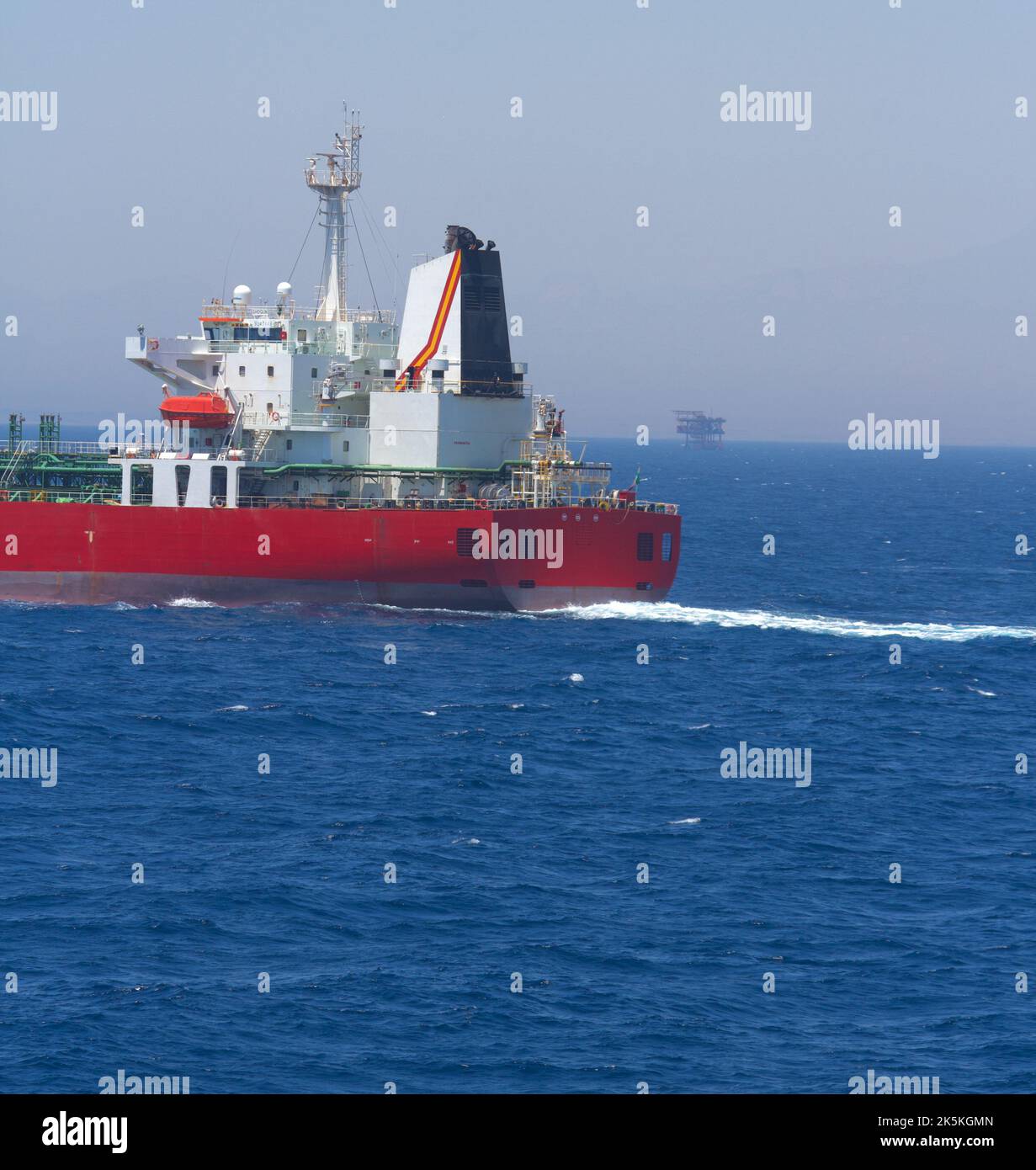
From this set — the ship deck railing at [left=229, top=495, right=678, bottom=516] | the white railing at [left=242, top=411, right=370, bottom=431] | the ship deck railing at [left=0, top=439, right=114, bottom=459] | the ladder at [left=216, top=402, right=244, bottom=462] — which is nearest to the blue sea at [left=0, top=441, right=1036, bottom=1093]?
the ship deck railing at [left=229, top=495, right=678, bottom=516]

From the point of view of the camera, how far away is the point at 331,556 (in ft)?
189

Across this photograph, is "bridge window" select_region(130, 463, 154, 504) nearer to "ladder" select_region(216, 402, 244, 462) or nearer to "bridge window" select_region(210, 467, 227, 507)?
"bridge window" select_region(210, 467, 227, 507)

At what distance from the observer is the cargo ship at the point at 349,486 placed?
57.3 metres

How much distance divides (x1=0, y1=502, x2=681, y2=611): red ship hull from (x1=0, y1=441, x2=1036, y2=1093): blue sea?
1.20m

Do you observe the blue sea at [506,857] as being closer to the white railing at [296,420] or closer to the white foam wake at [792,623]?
the white foam wake at [792,623]

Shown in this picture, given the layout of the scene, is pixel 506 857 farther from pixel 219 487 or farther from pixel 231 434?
pixel 231 434

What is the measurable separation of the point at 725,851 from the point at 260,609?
1187 inches

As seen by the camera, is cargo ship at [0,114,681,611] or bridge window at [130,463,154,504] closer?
cargo ship at [0,114,681,611]

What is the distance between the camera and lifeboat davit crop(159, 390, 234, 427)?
60656mm

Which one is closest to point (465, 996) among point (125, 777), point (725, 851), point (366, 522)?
point (725, 851)

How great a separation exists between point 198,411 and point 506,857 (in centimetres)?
3374

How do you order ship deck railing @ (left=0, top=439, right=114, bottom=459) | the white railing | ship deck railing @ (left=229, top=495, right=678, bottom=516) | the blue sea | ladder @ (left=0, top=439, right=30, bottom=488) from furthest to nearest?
ship deck railing @ (left=0, top=439, right=114, bottom=459) → ladder @ (left=0, top=439, right=30, bottom=488) → the white railing → ship deck railing @ (left=229, top=495, right=678, bottom=516) → the blue sea

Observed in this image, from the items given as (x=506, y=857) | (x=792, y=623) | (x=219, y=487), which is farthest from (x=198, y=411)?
(x=506, y=857)

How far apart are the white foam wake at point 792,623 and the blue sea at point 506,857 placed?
55cm
